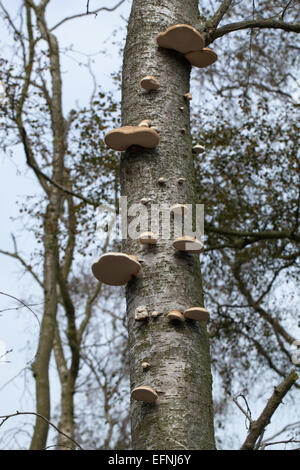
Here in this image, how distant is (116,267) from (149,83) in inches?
50.4

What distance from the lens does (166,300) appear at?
289 cm

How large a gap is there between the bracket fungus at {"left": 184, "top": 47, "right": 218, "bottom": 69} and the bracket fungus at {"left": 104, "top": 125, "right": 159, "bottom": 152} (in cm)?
93

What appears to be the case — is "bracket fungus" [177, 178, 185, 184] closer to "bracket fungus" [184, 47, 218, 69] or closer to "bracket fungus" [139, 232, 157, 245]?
"bracket fungus" [139, 232, 157, 245]

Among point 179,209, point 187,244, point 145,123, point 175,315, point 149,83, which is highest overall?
point 149,83

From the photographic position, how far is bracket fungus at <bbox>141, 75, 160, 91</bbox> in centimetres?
356

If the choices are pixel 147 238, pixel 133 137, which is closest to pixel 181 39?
pixel 133 137

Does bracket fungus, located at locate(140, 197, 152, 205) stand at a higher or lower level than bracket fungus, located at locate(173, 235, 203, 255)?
higher

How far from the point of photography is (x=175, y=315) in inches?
109

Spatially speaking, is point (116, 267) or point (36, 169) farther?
point (36, 169)

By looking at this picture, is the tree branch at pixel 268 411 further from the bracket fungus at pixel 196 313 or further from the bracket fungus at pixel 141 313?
the bracket fungus at pixel 141 313

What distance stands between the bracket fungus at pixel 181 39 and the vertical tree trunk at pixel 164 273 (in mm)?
63

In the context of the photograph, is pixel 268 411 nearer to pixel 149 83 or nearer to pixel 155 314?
pixel 155 314

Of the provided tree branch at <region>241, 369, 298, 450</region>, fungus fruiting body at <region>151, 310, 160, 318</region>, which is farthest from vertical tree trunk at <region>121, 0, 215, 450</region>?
tree branch at <region>241, 369, 298, 450</region>

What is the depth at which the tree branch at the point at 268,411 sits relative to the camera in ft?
9.20
